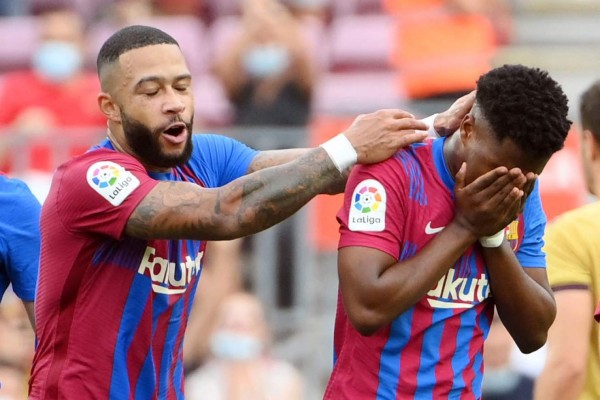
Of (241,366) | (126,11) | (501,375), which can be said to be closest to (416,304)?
(501,375)

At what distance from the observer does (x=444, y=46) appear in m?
9.65

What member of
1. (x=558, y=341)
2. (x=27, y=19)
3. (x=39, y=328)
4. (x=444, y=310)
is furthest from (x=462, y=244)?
(x=27, y=19)

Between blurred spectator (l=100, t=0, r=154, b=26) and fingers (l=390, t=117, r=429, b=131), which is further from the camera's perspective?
blurred spectator (l=100, t=0, r=154, b=26)

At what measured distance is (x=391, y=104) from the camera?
29.3 feet

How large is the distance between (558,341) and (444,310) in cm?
85

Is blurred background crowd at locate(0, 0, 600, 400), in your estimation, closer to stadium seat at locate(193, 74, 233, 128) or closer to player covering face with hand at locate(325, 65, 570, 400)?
stadium seat at locate(193, 74, 233, 128)

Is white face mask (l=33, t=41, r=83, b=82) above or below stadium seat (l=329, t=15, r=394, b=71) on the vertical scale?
below

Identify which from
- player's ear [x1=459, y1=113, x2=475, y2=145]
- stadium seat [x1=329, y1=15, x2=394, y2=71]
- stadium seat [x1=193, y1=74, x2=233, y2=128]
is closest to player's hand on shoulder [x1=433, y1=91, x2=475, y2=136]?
player's ear [x1=459, y1=113, x2=475, y2=145]

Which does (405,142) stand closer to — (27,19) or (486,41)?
(486,41)

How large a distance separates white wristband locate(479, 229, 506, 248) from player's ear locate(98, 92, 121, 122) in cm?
127

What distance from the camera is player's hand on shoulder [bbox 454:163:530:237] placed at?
354 centimetres

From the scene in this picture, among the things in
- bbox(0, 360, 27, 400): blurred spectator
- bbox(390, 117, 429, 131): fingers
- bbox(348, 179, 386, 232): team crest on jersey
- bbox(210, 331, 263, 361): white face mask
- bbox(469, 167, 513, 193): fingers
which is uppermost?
bbox(390, 117, 429, 131): fingers

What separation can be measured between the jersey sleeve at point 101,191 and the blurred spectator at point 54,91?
495cm

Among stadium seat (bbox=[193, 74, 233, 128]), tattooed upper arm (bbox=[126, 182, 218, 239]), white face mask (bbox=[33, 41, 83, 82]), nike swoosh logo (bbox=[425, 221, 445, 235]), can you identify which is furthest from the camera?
white face mask (bbox=[33, 41, 83, 82])
